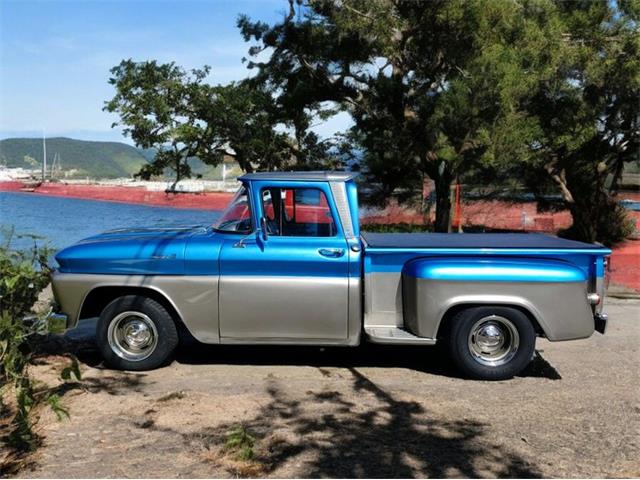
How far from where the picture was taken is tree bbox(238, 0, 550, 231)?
9.50 m

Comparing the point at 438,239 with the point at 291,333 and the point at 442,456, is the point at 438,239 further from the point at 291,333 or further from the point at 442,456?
the point at 442,456

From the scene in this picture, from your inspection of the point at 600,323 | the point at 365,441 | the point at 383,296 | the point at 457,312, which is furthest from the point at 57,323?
the point at 600,323

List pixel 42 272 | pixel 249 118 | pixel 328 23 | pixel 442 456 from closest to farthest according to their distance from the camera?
1. pixel 442 456
2. pixel 42 272
3. pixel 328 23
4. pixel 249 118

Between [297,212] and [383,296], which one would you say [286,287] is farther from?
[383,296]

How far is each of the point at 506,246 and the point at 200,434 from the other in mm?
3183

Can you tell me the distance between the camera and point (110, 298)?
5992 mm

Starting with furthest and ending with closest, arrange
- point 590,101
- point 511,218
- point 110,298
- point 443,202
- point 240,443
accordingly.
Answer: point 511,218, point 443,202, point 590,101, point 110,298, point 240,443

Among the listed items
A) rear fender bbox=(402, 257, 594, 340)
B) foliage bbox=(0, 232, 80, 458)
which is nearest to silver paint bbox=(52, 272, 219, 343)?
foliage bbox=(0, 232, 80, 458)

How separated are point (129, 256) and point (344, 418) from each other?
7.99 feet

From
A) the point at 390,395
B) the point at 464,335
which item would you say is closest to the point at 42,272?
the point at 390,395

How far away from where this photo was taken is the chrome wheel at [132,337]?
19.1 ft

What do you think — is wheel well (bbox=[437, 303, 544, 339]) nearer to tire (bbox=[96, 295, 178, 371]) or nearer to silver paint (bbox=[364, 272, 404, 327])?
silver paint (bbox=[364, 272, 404, 327])

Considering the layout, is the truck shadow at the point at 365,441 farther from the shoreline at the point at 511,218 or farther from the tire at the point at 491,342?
the shoreline at the point at 511,218

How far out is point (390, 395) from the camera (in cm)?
529
